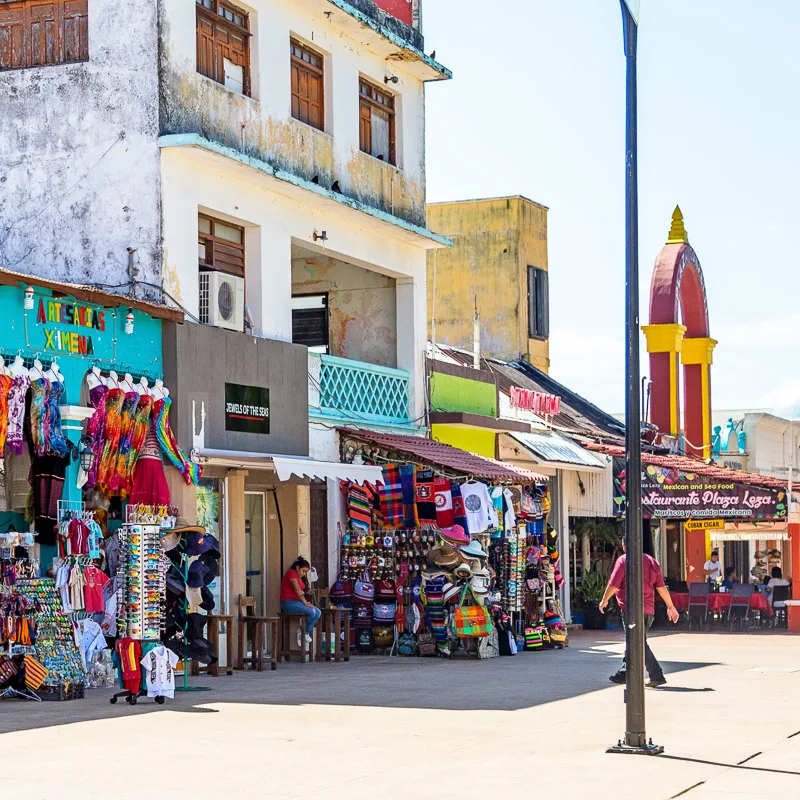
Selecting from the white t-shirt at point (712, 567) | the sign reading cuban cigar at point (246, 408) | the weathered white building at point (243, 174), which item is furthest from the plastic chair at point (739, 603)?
the sign reading cuban cigar at point (246, 408)

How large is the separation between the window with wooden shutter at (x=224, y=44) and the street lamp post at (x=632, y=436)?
888 cm

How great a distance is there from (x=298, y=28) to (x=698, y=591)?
1278 cm

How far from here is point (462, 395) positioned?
25.3 metres

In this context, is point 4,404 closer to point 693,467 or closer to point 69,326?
point 69,326

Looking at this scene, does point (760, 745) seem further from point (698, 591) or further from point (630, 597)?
point (698, 591)

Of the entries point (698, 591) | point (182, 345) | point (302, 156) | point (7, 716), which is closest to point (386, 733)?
point (7, 716)

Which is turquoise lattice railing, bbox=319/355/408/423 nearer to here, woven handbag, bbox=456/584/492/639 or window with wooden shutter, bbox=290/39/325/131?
woven handbag, bbox=456/584/492/639

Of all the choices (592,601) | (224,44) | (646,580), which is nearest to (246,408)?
(224,44)

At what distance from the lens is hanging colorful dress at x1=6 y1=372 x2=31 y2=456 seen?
1465cm

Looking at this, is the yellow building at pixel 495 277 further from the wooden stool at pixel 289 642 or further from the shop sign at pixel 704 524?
the wooden stool at pixel 289 642

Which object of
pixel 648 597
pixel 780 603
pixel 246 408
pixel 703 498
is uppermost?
pixel 246 408

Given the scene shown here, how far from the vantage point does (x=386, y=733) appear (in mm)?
11719

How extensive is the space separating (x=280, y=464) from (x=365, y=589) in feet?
11.6

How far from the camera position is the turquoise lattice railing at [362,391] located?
2106 cm
